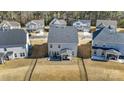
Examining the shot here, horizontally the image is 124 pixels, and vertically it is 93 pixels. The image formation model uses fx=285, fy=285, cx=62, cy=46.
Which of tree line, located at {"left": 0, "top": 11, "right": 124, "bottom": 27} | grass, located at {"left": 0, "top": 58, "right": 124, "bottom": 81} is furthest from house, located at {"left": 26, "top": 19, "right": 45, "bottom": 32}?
grass, located at {"left": 0, "top": 58, "right": 124, "bottom": 81}

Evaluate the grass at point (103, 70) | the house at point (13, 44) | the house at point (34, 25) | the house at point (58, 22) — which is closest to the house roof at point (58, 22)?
the house at point (58, 22)

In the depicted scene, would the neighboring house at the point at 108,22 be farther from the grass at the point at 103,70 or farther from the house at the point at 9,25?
the house at the point at 9,25

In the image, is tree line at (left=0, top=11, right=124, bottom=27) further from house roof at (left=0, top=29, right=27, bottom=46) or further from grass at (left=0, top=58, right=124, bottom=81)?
grass at (left=0, top=58, right=124, bottom=81)
